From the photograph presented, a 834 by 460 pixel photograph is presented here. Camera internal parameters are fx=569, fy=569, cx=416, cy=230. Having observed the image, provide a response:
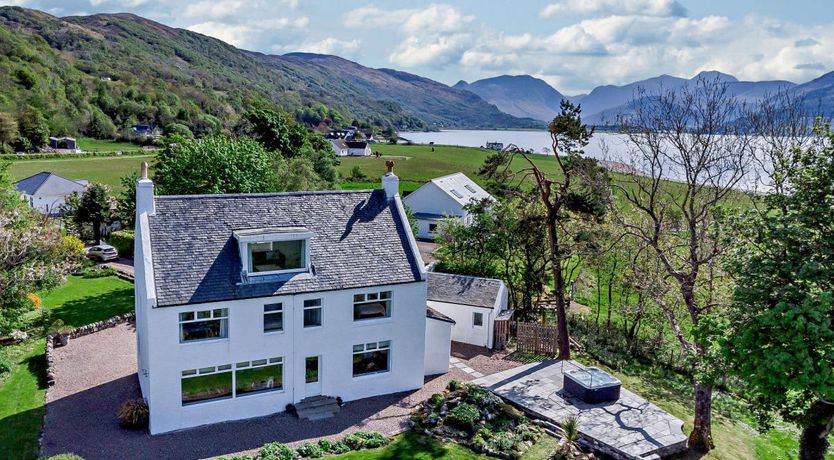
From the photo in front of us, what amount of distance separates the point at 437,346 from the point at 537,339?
633cm

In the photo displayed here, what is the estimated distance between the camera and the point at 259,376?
22453mm

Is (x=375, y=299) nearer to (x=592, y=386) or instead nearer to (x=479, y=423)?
(x=479, y=423)

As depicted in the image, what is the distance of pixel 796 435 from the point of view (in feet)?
77.8

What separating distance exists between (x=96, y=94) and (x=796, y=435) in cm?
16870

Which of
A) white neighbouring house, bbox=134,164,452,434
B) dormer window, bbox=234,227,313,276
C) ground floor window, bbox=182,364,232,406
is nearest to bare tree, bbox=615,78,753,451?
white neighbouring house, bbox=134,164,452,434

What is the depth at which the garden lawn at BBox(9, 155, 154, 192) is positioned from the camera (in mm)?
81438

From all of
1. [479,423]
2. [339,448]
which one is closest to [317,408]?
[339,448]

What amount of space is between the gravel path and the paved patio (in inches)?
103

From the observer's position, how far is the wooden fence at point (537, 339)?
98.2 ft

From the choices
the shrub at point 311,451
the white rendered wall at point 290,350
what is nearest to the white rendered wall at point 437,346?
the white rendered wall at point 290,350

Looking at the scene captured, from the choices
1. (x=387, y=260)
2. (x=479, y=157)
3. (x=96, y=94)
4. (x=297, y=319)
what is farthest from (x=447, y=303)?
(x=96, y=94)

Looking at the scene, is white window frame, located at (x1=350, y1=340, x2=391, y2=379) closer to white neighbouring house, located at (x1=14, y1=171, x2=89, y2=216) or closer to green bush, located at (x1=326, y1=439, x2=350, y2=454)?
green bush, located at (x1=326, y1=439, x2=350, y2=454)

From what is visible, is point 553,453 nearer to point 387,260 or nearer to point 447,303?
Answer: point 387,260

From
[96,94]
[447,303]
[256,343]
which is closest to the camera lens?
[256,343]
